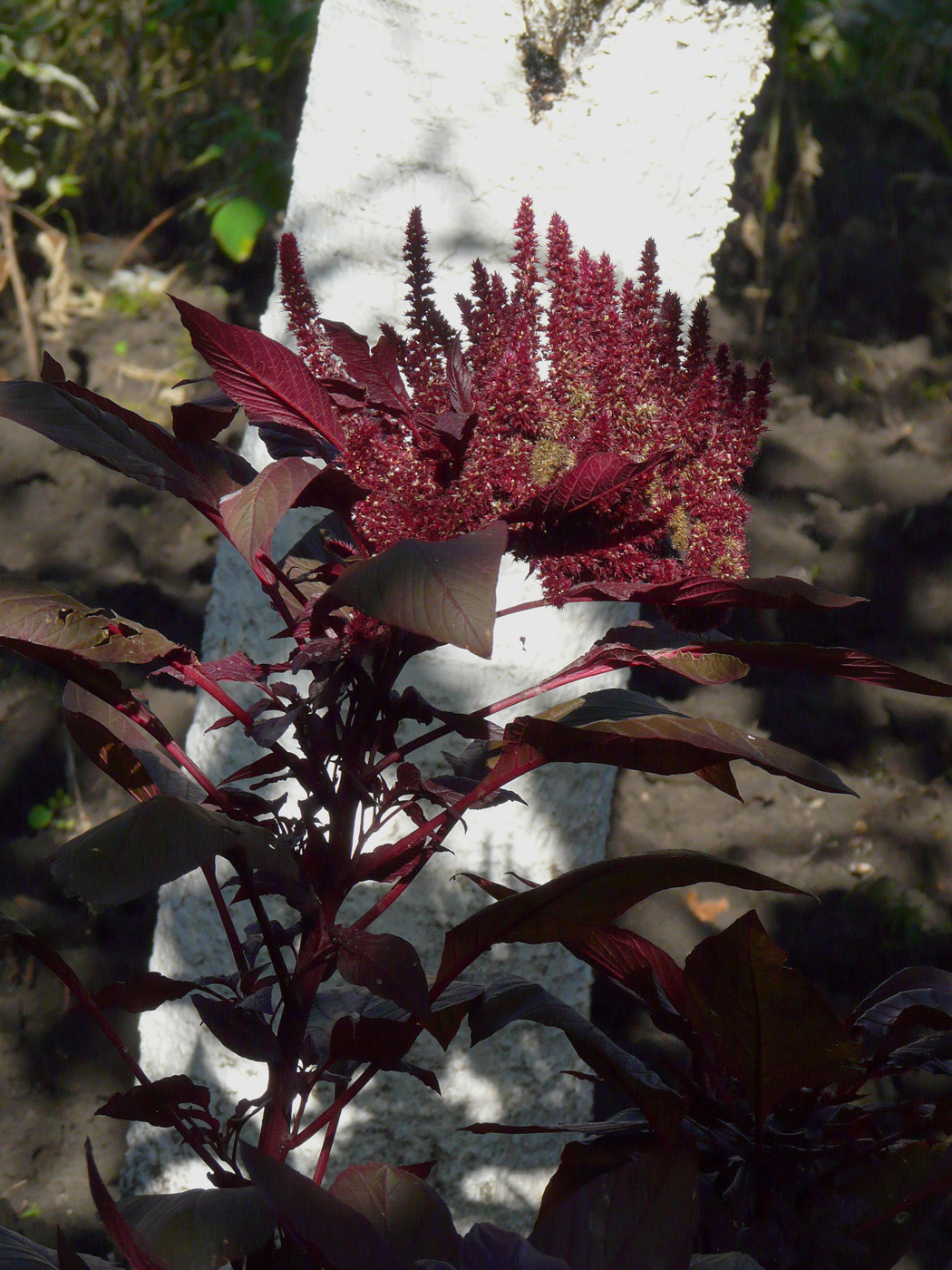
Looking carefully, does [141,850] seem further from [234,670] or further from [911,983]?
[911,983]

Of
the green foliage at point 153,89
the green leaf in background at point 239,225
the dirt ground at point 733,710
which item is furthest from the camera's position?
the green foliage at point 153,89

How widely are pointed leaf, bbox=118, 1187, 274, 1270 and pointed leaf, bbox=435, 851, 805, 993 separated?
218mm

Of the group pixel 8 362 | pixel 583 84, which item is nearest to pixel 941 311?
pixel 583 84

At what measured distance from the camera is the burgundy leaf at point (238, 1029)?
758 mm

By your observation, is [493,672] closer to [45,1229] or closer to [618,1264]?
[618,1264]

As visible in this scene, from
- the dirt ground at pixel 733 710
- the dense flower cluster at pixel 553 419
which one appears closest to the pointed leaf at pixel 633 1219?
the dense flower cluster at pixel 553 419

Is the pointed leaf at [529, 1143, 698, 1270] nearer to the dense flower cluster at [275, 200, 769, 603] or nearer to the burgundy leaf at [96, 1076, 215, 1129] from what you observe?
the burgundy leaf at [96, 1076, 215, 1129]

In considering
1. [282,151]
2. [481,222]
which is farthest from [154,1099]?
[282,151]

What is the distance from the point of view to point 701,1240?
2.62ft

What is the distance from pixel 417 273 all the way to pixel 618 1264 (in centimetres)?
71

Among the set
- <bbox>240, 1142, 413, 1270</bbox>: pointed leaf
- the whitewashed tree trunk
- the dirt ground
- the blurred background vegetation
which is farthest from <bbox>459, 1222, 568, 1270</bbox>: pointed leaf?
the blurred background vegetation

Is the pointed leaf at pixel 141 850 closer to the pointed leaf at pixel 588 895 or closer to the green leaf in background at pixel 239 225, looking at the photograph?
the pointed leaf at pixel 588 895

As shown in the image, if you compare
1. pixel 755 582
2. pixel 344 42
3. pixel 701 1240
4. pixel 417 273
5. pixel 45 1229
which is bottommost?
pixel 45 1229

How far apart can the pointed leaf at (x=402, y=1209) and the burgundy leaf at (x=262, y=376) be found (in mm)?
520
